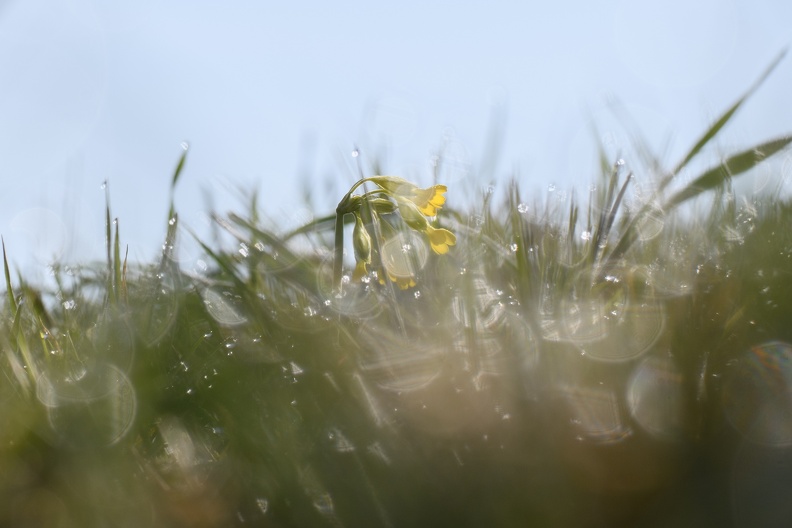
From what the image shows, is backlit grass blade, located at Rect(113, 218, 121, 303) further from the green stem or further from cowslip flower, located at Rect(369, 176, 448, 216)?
cowslip flower, located at Rect(369, 176, 448, 216)

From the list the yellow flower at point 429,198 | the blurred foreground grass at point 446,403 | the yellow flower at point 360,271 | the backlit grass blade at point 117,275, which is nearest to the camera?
the blurred foreground grass at point 446,403


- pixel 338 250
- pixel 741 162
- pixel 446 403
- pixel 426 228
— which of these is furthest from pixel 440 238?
pixel 446 403

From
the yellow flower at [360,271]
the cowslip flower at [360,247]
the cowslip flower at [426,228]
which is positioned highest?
the cowslip flower at [426,228]

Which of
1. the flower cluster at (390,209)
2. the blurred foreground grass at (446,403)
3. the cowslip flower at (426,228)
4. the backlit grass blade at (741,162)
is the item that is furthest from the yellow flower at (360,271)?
the backlit grass blade at (741,162)

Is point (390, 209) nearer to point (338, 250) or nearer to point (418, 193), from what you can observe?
point (418, 193)

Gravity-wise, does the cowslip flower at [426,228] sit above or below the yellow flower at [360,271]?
above

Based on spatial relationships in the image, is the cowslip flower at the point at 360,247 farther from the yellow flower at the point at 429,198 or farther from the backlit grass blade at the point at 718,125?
the backlit grass blade at the point at 718,125

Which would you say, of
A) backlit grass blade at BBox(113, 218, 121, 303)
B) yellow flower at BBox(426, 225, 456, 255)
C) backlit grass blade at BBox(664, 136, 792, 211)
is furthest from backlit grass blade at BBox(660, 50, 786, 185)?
backlit grass blade at BBox(113, 218, 121, 303)

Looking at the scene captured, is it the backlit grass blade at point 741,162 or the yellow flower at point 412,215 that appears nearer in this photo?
the backlit grass blade at point 741,162
